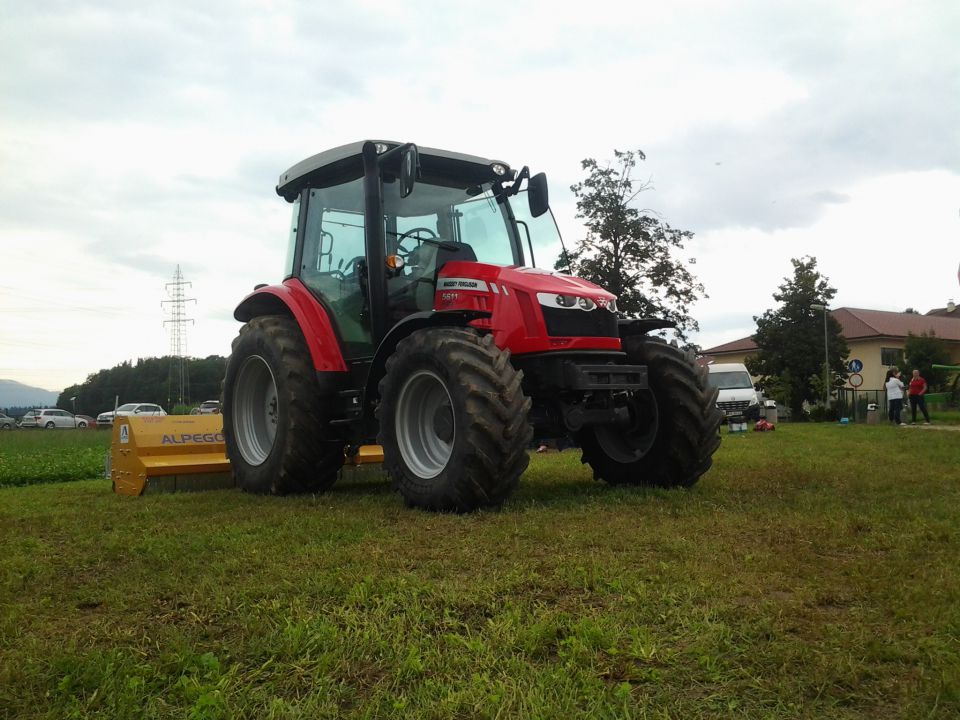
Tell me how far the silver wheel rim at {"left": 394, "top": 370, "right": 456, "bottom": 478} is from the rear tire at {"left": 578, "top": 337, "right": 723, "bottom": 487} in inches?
64.1

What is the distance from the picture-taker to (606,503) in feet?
19.8

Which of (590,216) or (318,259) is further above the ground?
(590,216)

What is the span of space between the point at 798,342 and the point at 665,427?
4248cm

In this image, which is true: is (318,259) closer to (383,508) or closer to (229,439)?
(229,439)

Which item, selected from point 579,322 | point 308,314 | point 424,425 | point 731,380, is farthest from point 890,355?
point 424,425

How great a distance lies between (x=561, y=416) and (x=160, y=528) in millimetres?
2950

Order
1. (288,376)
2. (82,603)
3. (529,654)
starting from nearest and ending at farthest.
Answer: (529,654), (82,603), (288,376)

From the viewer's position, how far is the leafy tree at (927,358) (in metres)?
49.7

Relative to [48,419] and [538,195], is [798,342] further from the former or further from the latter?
[48,419]

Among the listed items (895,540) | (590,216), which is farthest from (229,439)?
(590,216)

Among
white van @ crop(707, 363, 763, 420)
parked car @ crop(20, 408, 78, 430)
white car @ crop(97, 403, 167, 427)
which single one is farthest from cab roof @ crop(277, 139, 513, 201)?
parked car @ crop(20, 408, 78, 430)

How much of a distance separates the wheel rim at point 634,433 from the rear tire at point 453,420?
5.49 feet

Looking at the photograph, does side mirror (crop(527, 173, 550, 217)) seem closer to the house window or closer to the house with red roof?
the house with red roof

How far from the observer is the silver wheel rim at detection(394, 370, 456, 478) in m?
6.24
